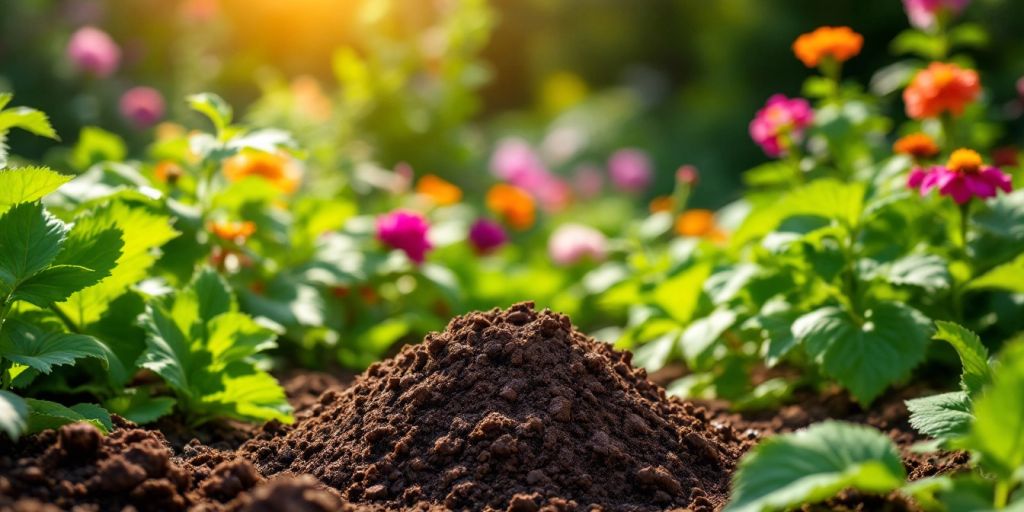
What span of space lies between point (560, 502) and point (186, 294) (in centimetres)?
137

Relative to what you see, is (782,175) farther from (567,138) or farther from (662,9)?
(662,9)

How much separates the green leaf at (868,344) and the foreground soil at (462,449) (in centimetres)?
27

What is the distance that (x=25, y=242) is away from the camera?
240 cm

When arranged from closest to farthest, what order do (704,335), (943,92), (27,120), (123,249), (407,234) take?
(27,120) < (123,249) < (704,335) < (943,92) < (407,234)

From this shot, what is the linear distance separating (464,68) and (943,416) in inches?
178

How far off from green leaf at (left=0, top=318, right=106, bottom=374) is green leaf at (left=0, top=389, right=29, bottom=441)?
0.32m

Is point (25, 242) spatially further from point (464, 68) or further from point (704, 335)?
point (464, 68)

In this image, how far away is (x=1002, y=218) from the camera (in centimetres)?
335

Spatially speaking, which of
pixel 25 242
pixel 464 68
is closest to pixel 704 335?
pixel 25 242

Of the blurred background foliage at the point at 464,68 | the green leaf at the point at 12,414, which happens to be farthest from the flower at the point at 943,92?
the green leaf at the point at 12,414

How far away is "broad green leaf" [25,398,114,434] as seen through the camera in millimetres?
2311

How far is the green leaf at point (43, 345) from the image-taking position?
2410 mm

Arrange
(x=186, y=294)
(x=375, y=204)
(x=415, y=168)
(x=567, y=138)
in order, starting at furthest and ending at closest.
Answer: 1. (x=567, y=138)
2. (x=415, y=168)
3. (x=375, y=204)
4. (x=186, y=294)

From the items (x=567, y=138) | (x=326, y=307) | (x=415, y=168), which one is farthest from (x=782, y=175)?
(x=567, y=138)
